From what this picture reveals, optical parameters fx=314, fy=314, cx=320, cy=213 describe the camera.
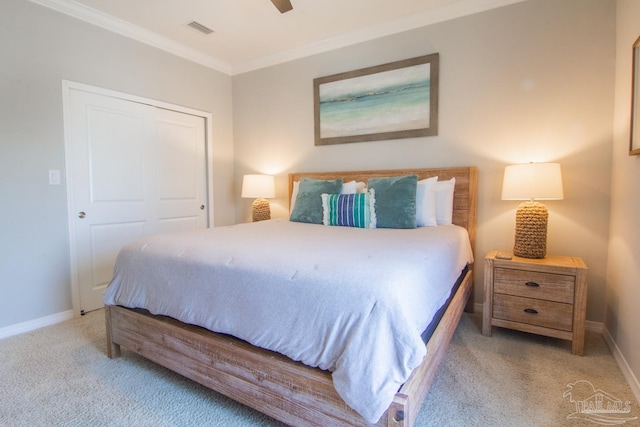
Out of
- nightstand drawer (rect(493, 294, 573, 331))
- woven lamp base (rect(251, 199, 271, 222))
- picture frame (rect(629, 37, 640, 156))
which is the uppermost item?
picture frame (rect(629, 37, 640, 156))

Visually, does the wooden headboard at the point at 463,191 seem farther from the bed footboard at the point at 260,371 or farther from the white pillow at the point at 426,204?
the bed footboard at the point at 260,371

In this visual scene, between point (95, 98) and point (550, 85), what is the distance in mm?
3736

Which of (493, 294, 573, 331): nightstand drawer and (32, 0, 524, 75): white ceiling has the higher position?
(32, 0, 524, 75): white ceiling

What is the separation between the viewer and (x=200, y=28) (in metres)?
3.04

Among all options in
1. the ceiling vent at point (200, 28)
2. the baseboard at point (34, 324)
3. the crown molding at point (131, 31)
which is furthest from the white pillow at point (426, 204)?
the baseboard at point (34, 324)

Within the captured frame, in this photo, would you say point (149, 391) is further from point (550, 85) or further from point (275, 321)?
point (550, 85)

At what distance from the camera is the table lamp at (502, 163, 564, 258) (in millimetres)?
2098

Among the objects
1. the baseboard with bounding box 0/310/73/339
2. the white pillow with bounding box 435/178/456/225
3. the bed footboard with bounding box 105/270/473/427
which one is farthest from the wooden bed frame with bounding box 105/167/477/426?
the baseboard with bounding box 0/310/73/339

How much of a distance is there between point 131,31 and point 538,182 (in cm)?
368

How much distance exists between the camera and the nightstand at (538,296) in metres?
1.94

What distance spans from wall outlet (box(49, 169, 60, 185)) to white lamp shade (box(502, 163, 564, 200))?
3507 millimetres

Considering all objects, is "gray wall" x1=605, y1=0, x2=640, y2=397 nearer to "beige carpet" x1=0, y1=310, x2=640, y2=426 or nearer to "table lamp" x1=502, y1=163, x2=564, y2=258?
"beige carpet" x1=0, y1=310, x2=640, y2=426

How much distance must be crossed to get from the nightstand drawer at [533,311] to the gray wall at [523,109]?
1.82 ft
